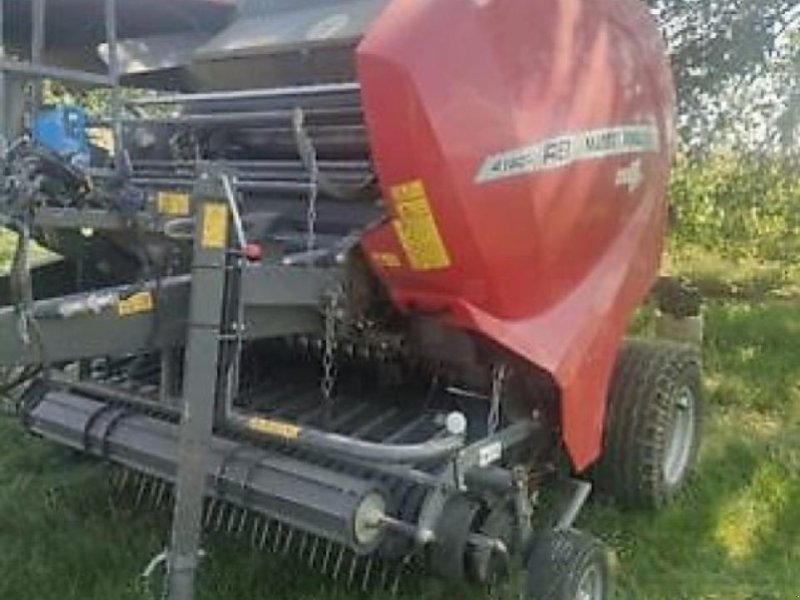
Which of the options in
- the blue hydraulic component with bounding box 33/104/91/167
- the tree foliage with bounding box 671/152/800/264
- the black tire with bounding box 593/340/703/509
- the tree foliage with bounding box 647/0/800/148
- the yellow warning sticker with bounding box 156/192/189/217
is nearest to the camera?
the yellow warning sticker with bounding box 156/192/189/217

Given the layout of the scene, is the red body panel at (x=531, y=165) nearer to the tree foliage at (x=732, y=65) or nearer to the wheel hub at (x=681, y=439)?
the wheel hub at (x=681, y=439)

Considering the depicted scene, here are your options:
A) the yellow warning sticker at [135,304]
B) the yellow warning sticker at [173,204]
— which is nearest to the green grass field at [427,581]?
the yellow warning sticker at [135,304]

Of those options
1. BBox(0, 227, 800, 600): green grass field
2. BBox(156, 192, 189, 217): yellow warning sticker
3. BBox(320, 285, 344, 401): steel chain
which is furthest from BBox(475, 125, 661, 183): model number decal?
BBox(0, 227, 800, 600): green grass field

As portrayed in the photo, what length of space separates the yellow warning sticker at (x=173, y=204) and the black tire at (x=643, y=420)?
1.75m

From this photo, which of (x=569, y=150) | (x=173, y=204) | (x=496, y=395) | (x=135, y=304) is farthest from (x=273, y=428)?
(x=569, y=150)

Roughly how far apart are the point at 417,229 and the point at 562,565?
38.1 inches

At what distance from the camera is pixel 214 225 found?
99.1 inches

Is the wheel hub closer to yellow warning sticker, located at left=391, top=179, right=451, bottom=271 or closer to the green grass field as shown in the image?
the green grass field

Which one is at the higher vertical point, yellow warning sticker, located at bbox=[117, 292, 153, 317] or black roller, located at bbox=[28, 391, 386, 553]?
yellow warning sticker, located at bbox=[117, 292, 153, 317]

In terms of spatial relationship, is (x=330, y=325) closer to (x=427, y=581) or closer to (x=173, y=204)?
(x=173, y=204)

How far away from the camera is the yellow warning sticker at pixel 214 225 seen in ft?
8.24

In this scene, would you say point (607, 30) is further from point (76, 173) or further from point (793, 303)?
point (793, 303)

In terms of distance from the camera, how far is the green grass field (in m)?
3.36

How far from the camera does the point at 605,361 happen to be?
3.45 metres
